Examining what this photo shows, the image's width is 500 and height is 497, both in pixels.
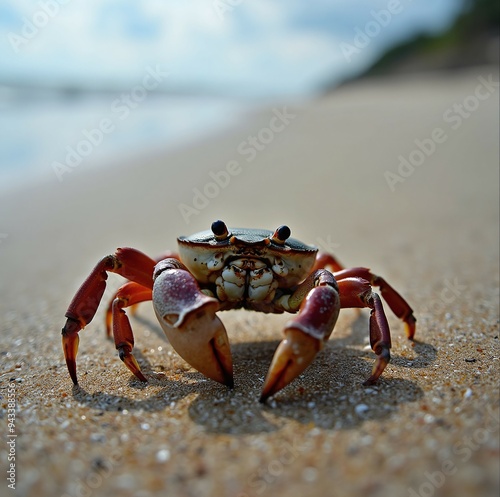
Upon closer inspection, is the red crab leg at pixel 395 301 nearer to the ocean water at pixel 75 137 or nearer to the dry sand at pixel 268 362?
the dry sand at pixel 268 362

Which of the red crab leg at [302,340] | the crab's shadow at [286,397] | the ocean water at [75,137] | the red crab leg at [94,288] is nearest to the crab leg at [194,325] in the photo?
the crab's shadow at [286,397]

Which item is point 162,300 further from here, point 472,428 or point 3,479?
point 472,428

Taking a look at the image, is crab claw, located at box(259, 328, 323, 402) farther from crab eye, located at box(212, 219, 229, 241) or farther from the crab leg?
crab eye, located at box(212, 219, 229, 241)

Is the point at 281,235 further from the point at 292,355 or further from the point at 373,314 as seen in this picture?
the point at 292,355

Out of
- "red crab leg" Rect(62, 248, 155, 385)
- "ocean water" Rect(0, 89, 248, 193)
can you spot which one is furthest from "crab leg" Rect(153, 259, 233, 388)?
"ocean water" Rect(0, 89, 248, 193)

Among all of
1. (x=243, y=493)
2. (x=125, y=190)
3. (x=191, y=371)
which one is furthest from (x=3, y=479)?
(x=125, y=190)

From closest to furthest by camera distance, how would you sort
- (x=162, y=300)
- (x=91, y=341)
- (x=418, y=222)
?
1. (x=162, y=300)
2. (x=91, y=341)
3. (x=418, y=222)
